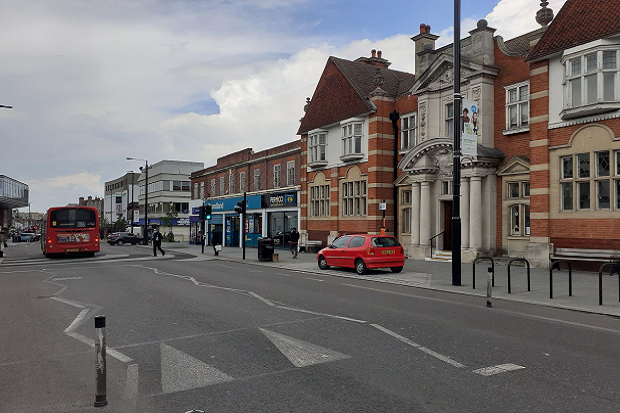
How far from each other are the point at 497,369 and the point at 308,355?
2.34 meters

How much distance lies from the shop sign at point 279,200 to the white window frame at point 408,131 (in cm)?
1083

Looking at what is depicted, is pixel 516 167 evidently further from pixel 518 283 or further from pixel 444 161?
pixel 518 283

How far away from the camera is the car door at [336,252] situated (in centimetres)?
1952

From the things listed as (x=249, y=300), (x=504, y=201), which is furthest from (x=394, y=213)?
(x=249, y=300)

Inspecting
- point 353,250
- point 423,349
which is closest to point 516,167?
point 353,250

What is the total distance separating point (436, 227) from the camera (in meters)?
24.5

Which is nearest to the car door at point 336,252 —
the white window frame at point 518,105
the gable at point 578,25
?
the white window frame at point 518,105

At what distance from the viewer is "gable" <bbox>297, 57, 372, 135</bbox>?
29516 mm

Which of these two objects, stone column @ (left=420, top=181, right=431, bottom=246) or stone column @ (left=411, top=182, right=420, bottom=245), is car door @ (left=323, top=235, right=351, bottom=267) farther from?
stone column @ (left=411, top=182, right=420, bottom=245)

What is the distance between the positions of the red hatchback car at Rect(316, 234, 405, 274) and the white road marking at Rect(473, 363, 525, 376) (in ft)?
39.1

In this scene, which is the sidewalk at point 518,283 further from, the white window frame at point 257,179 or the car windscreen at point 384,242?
the white window frame at point 257,179

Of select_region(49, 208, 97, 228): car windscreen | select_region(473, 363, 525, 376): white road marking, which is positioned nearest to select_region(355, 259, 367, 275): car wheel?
select_region(473, 363, 525, 376): white road marking

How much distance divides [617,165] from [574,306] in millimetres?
8775

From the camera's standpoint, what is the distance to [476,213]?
838 inches
